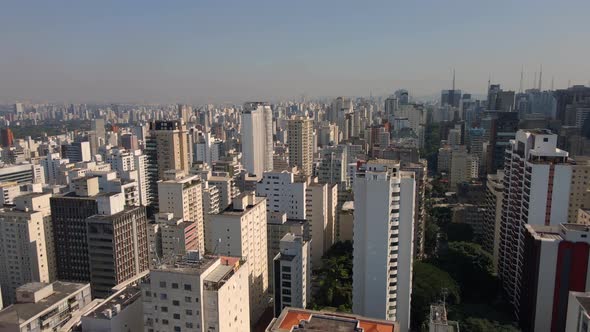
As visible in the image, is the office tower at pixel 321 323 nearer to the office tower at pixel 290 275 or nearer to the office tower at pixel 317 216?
the office tower at pixel 290 275

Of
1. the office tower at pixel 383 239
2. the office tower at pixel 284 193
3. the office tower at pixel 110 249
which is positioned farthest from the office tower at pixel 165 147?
the office tower at pixel 383 239

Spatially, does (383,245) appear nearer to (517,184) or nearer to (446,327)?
(446,327)

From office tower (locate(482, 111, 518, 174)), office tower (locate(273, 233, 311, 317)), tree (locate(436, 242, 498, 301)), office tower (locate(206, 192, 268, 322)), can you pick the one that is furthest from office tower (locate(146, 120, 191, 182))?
office tower (locate(482, 111, 518, 174))

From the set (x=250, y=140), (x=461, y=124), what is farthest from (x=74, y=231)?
(x=461, y=124)

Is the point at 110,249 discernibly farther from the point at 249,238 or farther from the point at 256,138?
the point at 256,138

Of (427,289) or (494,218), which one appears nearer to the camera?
(427,289)

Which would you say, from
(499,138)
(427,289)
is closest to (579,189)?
(427,289)
